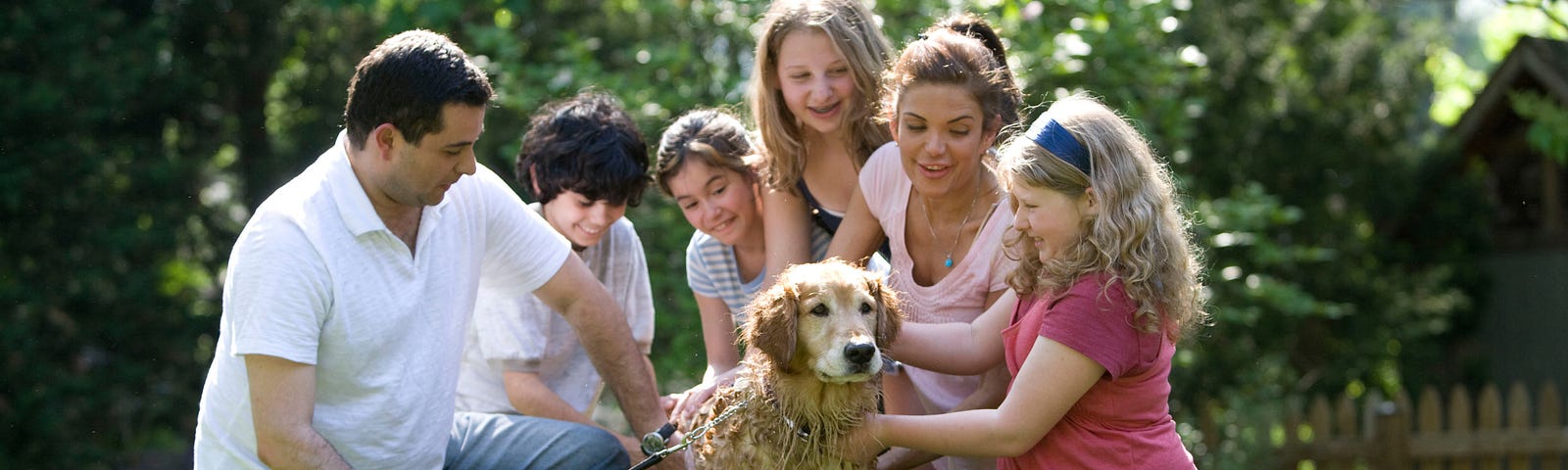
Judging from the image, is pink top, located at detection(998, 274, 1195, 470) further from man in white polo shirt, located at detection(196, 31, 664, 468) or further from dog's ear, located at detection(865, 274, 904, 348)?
man in white polo shirt, located at detection(196, 31, 664, 468)

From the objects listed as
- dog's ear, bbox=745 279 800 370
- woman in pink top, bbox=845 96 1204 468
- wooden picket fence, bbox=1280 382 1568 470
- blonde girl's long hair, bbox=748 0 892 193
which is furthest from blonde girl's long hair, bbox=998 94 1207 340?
wooden picket fence, bbox=1280 382 1568 470

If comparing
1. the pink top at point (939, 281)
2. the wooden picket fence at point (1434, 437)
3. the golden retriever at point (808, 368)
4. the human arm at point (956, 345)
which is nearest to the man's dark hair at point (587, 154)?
the pink top at point (939, 281)

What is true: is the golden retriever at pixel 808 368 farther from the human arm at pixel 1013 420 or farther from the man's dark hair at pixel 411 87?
the man's dark hair at pixel 411 87

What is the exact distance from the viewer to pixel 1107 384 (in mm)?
3426

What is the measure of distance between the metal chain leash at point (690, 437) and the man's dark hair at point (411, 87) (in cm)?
Result: 114

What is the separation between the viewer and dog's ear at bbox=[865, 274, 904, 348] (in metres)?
3.58

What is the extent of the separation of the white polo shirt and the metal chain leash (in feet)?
2.12

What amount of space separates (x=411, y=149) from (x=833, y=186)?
57.0 inches

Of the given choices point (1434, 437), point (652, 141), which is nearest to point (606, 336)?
point (652, 141)

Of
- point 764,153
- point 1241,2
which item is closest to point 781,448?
point 764,153

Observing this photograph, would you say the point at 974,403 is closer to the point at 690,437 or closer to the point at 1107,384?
the point at 1107,384

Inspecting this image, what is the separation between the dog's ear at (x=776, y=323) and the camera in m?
3.49

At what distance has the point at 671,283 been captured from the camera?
849 cm

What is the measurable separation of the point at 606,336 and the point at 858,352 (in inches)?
52.3
